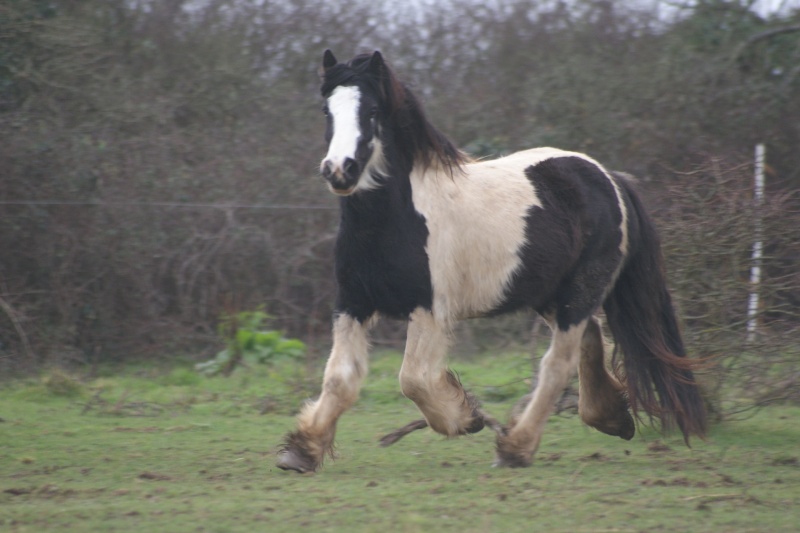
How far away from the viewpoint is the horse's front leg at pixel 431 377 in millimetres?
5191

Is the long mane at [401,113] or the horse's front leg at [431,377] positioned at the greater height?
the long mane at [401,113]

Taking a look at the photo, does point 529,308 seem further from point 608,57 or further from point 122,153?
point 608,57

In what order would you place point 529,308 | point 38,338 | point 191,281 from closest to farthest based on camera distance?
1. point 529,308
2. point 38,338
3. point 191,281

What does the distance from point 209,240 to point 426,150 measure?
517 cm

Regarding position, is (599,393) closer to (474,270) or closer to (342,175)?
(474,270)

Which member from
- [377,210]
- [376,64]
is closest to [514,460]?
[377,210]

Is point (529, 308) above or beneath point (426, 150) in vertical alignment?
beneath

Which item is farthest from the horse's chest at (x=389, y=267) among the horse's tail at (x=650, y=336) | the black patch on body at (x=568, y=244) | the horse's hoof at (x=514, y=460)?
the horse's tail at (x=650, y=336)

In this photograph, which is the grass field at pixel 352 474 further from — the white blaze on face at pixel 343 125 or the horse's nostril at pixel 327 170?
the white blaze on face at pixel 343 125

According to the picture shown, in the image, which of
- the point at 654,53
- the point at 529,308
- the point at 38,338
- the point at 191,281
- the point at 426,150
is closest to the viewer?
the point at 426,150

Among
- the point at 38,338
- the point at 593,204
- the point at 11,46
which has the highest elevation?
the point at 11,46

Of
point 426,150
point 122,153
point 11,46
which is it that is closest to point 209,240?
point 122,153

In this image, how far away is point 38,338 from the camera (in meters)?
9.40

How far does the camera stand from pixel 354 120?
503 centimetres
